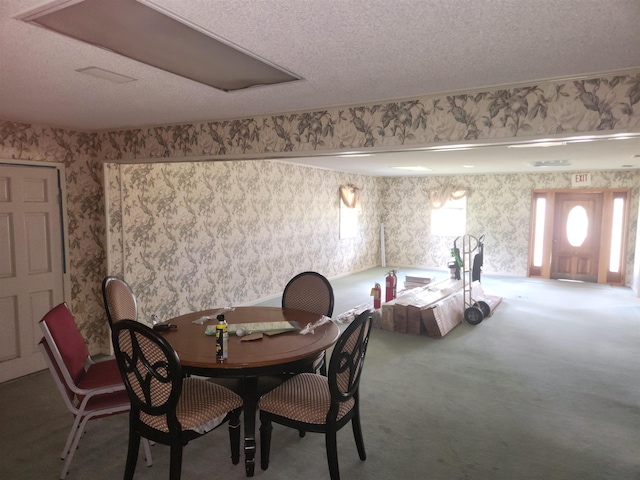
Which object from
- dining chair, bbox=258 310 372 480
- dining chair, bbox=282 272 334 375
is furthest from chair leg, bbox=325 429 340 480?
dining chair, bbox=282 272 334 375

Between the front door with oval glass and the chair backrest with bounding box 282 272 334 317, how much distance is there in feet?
22.8

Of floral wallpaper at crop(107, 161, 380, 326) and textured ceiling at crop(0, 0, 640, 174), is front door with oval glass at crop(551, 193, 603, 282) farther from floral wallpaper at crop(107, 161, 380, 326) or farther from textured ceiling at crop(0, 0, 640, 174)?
textured ceiling at crop(0, 0, 640, 174)

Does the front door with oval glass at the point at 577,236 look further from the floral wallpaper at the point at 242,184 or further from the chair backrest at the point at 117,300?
the chair backrest at the point at 117,300

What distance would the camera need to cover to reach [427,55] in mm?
1965

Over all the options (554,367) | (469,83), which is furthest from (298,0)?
(554,367)

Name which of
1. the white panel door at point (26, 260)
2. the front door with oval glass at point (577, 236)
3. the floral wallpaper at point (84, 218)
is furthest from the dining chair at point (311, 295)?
the front door with oval glass at point (577, 236)

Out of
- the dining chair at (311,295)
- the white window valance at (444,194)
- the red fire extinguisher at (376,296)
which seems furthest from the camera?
the white window valance at (444,194)

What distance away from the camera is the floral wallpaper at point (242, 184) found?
2469mm

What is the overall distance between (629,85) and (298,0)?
1876mm

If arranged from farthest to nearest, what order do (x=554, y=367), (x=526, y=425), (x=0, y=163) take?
(x=554, y=367) < (x=0, y=163) < (x=526, y=425)

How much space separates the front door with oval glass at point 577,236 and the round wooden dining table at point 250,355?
743cm

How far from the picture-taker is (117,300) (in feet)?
9.90

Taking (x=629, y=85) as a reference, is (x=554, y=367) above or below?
below

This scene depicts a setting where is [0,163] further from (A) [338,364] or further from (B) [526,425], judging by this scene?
(B) [526,425]
